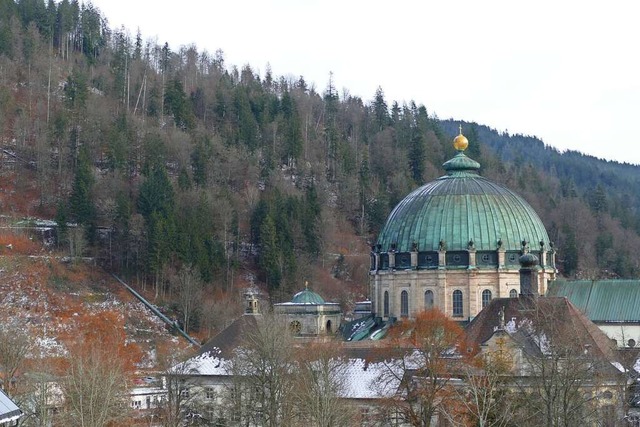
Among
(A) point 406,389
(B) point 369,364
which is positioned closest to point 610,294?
(B) point 369,364

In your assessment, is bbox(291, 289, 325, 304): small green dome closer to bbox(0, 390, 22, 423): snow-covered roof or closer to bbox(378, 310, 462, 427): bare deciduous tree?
bbox(378, 310, 462, 427): bare deciduous tree

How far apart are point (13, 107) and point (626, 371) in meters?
98.3

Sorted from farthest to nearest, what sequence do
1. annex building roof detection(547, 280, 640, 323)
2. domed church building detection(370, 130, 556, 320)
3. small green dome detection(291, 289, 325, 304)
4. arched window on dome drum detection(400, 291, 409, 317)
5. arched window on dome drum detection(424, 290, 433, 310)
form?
1. small green dome detection(291, 289, 325, 304)
2. arched window on dome drum detection(400, 291, 409, 317)
3. arched window on dome drum detection(424, 290, 433, 310)
4. domed church building detection(370, 130, 556, 320)
5. annex building roof detection(547, 280, 640, 323)

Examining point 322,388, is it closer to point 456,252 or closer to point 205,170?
point 456,252

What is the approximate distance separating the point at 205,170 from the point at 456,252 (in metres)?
53.3

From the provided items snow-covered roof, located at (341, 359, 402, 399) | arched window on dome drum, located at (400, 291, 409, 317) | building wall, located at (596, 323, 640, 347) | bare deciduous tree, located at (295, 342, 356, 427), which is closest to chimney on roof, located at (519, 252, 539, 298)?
building wall, located at (596, 323, 640, 347)

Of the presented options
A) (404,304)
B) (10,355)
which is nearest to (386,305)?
(404,304)

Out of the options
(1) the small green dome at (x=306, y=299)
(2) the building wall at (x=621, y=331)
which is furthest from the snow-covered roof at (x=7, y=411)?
(1) the small green dome at (x=306, y=299)

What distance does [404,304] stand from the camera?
9344 centimetres

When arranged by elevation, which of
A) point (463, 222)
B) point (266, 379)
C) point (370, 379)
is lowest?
point (370, 379)

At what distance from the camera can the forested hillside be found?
122 m

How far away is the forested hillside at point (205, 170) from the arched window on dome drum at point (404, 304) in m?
24.5

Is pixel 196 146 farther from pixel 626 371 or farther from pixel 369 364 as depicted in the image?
pixel 626 371

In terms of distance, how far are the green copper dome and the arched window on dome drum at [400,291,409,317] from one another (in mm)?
3125
